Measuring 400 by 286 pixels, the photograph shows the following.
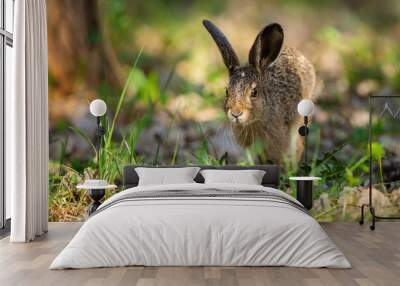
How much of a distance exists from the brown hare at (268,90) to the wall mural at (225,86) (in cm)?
1

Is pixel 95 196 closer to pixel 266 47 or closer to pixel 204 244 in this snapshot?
pixel 204 244

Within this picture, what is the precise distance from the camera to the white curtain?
565cm

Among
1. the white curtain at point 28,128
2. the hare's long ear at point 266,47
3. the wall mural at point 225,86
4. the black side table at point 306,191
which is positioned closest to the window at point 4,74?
the white curtain at point 28,128

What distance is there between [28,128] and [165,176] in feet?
5.30

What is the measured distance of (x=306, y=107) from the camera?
22.7ft

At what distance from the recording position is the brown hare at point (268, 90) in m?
7.28

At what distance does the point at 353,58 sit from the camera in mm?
7391

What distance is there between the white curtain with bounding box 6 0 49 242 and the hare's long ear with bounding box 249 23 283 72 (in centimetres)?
257

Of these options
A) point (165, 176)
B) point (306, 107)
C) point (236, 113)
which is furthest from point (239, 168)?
point (306, 107)

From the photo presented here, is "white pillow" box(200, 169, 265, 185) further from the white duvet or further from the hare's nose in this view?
the white duvet

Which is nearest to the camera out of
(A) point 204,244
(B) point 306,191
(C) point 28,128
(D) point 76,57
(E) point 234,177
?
(A) point 204,244

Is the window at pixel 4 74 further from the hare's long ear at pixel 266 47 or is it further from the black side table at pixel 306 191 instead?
the black side table at pixel 306 191

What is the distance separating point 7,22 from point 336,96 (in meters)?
3.99

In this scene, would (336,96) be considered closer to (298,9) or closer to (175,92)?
(298,9)
